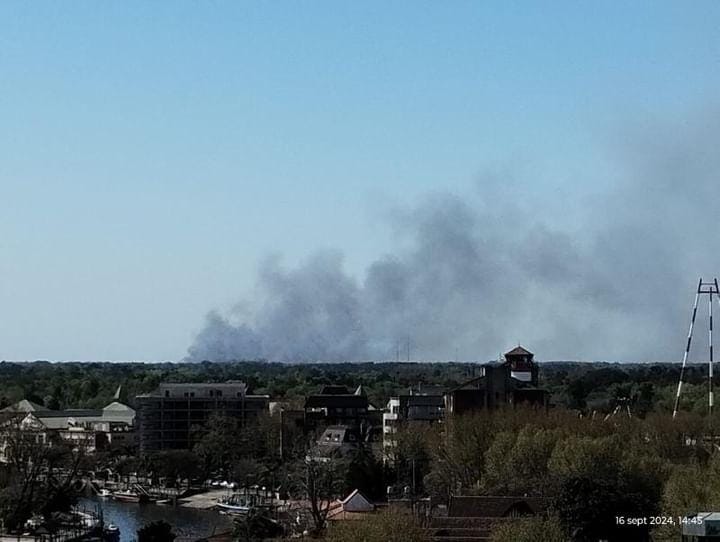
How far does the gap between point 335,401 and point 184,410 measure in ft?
28.5

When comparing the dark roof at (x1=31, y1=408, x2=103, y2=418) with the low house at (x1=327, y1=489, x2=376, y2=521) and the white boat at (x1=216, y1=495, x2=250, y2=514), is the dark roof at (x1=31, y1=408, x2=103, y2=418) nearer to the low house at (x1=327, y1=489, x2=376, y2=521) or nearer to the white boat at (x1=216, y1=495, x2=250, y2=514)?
the white boat at (x1=216, y1=495, x2=250, y2=514)

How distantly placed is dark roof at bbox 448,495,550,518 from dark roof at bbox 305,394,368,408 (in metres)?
35.9

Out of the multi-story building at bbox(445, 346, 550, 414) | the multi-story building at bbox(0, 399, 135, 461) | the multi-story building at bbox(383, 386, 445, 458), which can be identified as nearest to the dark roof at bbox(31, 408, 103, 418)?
the multi-story building at bbox(0, 399, 135, 461)

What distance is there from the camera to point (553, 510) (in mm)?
28656

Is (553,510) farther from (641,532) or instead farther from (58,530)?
(58,530)

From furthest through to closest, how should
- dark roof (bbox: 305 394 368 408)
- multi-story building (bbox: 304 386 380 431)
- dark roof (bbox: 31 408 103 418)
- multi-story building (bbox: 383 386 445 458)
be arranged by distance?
dark roof (bbox: 31 408 103 418) → dark roof (bbox: 305 394 368 408) → multi-story building (bbox: 304 386 380 431) → multi-story building (bbox: 383 386 445 458)

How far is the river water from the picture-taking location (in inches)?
1706

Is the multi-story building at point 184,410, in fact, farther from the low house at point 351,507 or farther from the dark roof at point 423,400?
the low house at point 351,507

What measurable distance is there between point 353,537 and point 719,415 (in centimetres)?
2388

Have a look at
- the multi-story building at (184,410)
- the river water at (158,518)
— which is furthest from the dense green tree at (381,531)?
the multi-story building at (184,410)

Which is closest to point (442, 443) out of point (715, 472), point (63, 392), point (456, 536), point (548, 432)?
point (548, 432)

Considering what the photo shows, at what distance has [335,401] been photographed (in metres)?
68.2

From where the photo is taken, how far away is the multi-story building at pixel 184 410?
69062 millimetres

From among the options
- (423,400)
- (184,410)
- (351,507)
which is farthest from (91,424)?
(351,507)
